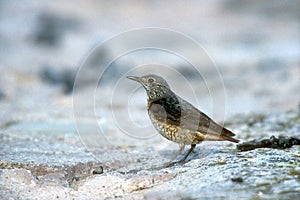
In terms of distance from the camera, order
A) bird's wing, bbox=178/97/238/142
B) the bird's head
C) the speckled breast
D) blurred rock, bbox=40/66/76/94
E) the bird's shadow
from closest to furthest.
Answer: bird's wing, bbox=178/97/238/142 < the speckled breast < the bird's shadow < the bird's head < blurred rock, bbox=40/66/76/94

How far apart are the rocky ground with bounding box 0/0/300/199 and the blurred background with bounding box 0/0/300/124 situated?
43 mm

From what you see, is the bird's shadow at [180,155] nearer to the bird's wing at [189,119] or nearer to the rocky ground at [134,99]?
the rocky ground at [134,99]

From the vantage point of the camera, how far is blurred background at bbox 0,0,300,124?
12.1 metres

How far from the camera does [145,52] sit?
16734 mm

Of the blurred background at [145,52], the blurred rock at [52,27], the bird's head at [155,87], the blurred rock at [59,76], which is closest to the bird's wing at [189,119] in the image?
the bird's head at [155,87]

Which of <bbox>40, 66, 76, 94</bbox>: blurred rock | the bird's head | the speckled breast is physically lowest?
the speckled breast

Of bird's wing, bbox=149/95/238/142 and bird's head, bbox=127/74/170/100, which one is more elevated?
bird's head, bbox=127/74/170/100

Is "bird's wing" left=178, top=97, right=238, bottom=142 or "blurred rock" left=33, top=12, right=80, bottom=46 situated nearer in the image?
"bird's wing" left=178, top=97, right=238, bottom=142

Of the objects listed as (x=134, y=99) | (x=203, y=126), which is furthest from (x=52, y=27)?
(x=203, y=126)

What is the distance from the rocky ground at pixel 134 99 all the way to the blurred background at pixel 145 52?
4cm

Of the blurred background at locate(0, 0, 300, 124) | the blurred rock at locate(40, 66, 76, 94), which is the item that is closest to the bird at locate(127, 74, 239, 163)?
the blurred background at locate(0, 0, 300, 124)

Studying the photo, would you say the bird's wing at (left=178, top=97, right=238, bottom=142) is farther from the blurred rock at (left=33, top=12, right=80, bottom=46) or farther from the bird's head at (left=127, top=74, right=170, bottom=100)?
the blurred rock at (left=33, top=12, right=80, bottom=46)

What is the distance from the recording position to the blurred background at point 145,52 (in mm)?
12148

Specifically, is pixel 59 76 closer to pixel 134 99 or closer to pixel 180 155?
pixel 134 99
